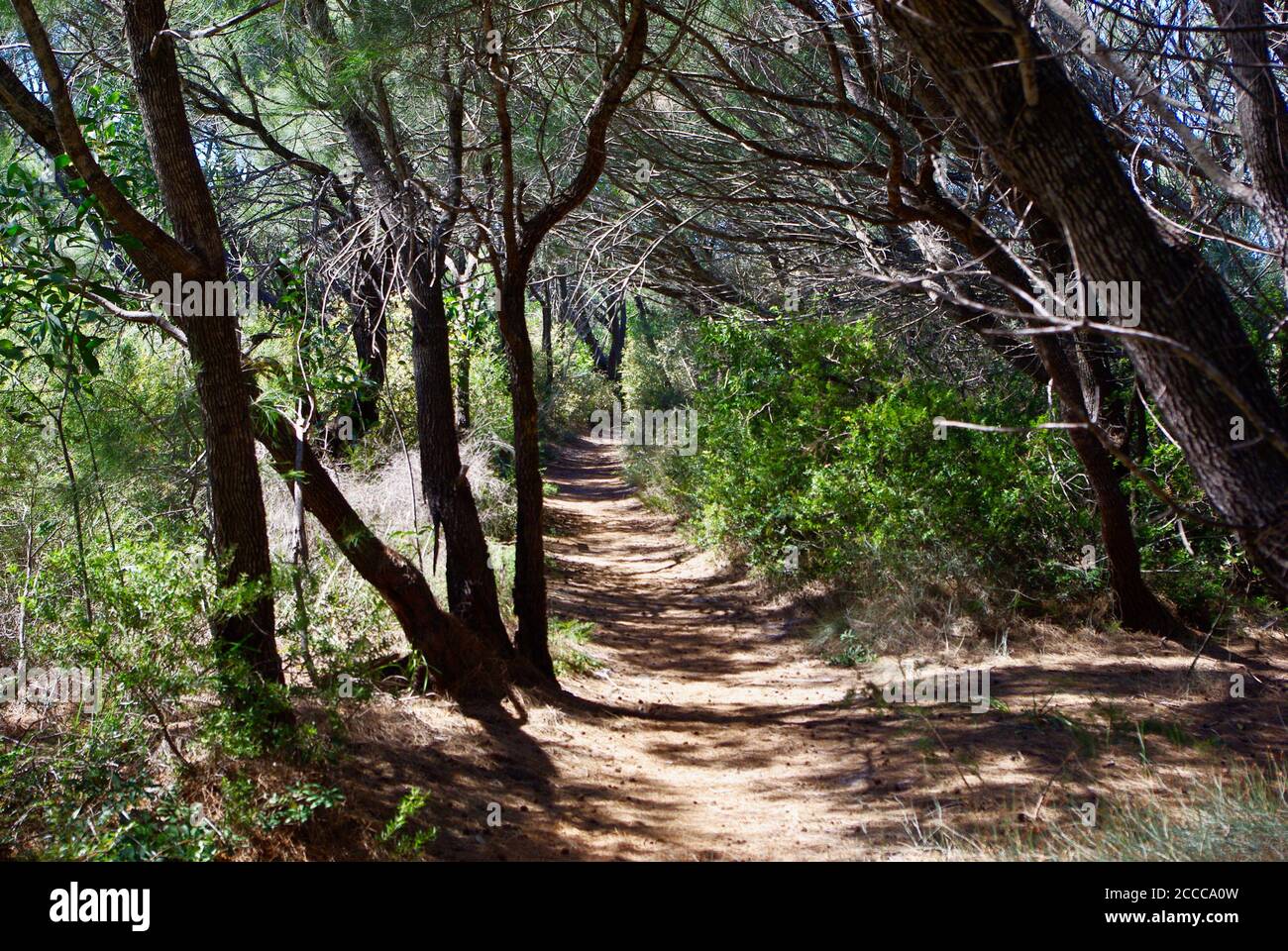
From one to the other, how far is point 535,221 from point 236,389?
2869 mm

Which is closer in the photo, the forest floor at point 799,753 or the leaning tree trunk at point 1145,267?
the leaning tree trunk at point 1145,267

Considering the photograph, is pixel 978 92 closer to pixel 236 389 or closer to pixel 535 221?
pixel 236 389

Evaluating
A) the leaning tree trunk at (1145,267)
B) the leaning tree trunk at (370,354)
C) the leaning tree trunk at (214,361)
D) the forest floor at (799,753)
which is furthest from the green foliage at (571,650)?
the leaning tree trunk at (1145,267)

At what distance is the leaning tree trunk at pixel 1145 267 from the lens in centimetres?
299

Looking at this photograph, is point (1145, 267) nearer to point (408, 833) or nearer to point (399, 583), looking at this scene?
point (408, 833)

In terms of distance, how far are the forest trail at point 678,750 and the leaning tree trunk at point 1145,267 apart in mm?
2693

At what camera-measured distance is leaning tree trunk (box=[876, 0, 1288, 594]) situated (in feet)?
9.80

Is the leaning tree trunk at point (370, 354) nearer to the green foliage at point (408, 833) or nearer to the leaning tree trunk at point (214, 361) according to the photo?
the leaning tree trunk at point (214, 361)

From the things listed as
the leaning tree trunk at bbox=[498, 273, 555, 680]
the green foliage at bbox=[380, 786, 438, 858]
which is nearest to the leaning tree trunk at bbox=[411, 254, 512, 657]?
the leaning tree trunk at bbox=[498, 273, 555, 680]

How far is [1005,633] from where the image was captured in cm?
812

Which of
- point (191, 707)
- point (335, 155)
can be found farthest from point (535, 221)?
point (191, 707)

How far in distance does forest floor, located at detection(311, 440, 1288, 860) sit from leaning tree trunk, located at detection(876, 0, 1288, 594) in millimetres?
2206

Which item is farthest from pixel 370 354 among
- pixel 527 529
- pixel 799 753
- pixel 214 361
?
pixel 799 753

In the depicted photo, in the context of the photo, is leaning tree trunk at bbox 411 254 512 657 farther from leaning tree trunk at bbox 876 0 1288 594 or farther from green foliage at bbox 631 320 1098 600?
leaning tree trunk at bbox 876 0 1288 594
